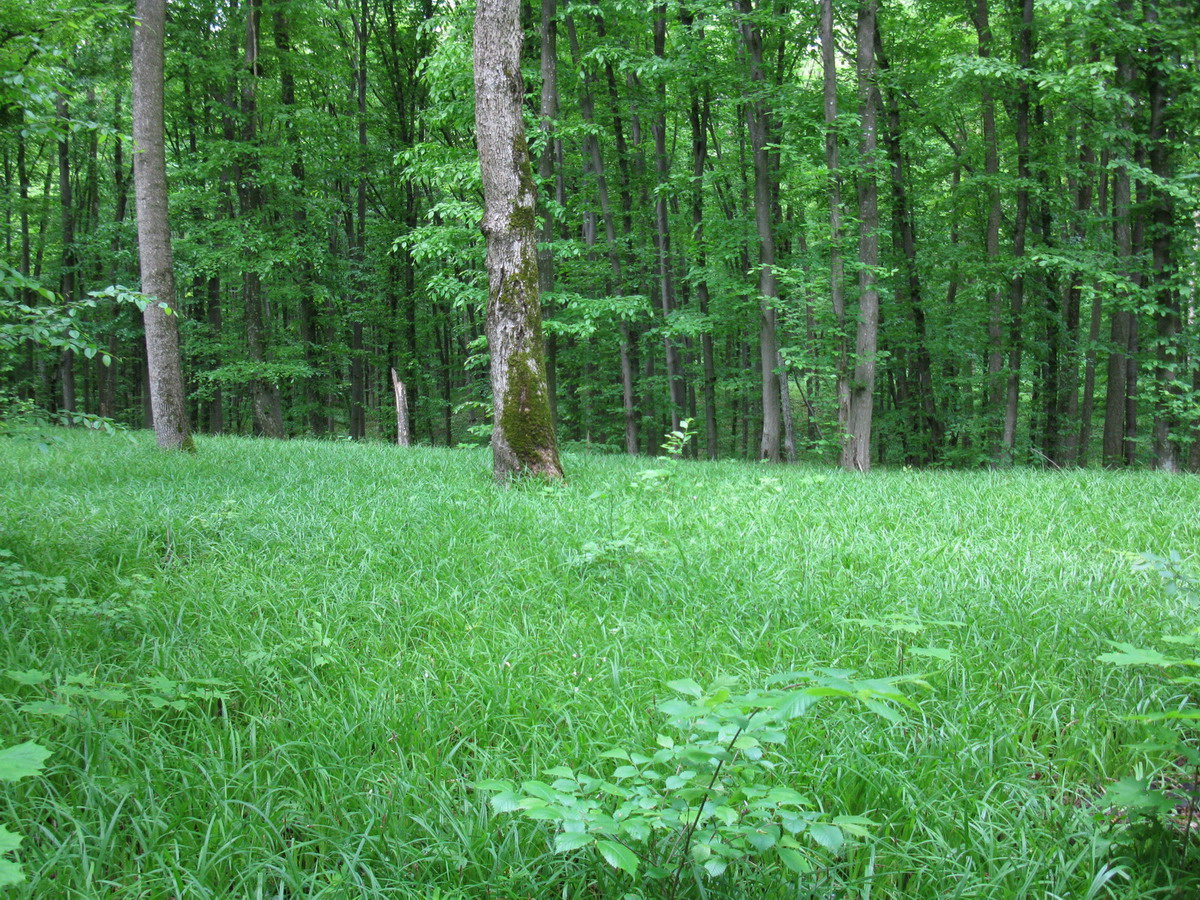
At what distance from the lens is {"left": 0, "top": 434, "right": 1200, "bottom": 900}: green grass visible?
186 cm

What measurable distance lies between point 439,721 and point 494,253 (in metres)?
5.66

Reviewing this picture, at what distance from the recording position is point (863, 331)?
11.9 meters

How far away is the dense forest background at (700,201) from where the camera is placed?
457 inches

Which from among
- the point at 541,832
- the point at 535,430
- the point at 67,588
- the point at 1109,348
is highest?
the point at 1109,348

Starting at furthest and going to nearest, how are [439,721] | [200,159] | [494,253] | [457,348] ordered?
[457,348], [200,159], [494,253], [439,721]

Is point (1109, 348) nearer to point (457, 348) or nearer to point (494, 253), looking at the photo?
point (494, 253)

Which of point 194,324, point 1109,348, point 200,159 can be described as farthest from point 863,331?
point 194,324

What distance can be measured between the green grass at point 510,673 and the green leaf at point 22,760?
0.50m

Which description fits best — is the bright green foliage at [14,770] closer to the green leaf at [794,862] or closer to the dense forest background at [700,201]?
the green leaf at [794,862]

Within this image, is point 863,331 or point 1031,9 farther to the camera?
point 1031,9

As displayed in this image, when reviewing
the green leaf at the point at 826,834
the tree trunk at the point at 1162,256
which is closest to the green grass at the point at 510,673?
the green leaf at the point at 826,834

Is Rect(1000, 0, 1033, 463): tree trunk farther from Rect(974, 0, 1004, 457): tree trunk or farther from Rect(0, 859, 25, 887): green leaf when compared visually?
Rect(0, 859, 25, 887): green leaf

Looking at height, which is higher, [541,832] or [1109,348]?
[1109,348]

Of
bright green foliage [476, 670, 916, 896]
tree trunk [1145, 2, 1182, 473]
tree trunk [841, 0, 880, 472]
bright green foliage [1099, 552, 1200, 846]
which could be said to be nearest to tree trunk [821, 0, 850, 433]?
tree trunk [841, 0, 880, 472]
